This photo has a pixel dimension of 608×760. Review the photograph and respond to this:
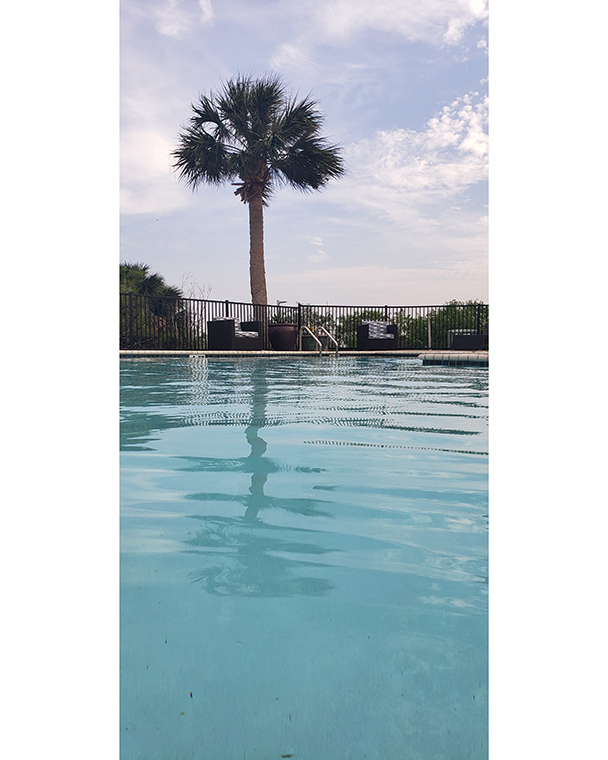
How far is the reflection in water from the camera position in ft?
3.51

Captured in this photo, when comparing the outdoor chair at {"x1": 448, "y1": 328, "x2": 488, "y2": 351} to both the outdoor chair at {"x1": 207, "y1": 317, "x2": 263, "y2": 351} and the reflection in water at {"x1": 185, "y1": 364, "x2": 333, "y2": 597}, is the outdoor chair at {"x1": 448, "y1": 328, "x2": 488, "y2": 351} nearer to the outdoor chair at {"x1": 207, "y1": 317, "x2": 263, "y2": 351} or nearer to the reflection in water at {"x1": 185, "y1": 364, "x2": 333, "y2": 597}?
the outdoor chair at {"x1": 207, "y1": 317, "x2": 263, "y2": 351}

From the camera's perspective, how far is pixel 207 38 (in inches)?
569

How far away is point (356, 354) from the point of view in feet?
48.2

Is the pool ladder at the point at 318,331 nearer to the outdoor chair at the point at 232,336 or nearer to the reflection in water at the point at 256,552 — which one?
the outdoor chair at the point at 232,336

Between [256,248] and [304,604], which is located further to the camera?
[256,248]

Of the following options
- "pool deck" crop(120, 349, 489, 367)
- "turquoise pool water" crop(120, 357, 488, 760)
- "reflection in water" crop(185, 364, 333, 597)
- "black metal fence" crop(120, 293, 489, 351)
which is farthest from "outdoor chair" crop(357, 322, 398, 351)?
"reflection in water" crop(185, 364, 333, 597)

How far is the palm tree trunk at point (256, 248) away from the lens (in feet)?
50.7

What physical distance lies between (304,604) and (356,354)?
13.8 metres

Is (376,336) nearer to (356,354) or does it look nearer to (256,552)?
(356,354)

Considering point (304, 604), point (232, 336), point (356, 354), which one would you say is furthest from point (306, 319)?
point (304, 604)

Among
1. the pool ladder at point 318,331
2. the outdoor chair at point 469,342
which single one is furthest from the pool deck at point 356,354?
the outdoor chair at point 469,342
